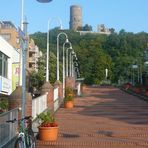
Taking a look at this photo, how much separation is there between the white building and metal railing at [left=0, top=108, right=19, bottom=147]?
151 ft

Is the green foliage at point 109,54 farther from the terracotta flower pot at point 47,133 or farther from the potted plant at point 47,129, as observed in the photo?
the terracotta flower pot at point 47,133

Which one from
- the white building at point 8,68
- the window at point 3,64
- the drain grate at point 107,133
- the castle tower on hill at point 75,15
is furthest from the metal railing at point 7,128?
the castle tower on hill at point 75,15

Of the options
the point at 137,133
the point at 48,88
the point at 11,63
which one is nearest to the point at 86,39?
the point at 11,63

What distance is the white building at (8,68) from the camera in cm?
6406

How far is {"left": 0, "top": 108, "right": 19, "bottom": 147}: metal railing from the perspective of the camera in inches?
514

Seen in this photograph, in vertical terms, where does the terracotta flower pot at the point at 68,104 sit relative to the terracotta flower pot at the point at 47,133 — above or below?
above

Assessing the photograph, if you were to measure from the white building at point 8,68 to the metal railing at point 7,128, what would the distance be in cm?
4601

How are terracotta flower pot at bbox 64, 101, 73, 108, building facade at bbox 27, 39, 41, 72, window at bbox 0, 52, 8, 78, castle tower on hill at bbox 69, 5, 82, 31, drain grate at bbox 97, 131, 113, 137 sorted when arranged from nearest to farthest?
1. drain grate at bbox 97, 131, 113, 137
2. terracotta flower pot at bbox 64, 101, 73, 108
3. window at bbox 0, 52, 8, 78
4. building facade at bbox 27, 39, 41, 72
5. castle tower on hill at bbox 69, 5, 82, 31

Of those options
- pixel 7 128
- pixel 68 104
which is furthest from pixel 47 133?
pixel 68 104

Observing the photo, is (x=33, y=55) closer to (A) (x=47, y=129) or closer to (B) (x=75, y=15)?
(B) (x=75, y=15)

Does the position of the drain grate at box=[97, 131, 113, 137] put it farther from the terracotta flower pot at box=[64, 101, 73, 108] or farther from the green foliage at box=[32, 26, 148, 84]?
the green foliage at box=[32, 26, 148, 84]

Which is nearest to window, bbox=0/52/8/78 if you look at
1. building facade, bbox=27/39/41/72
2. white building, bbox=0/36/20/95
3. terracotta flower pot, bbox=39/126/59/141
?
white building, bbox=0/36/20/95

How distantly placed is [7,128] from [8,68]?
191ft

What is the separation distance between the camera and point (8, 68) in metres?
71.5
